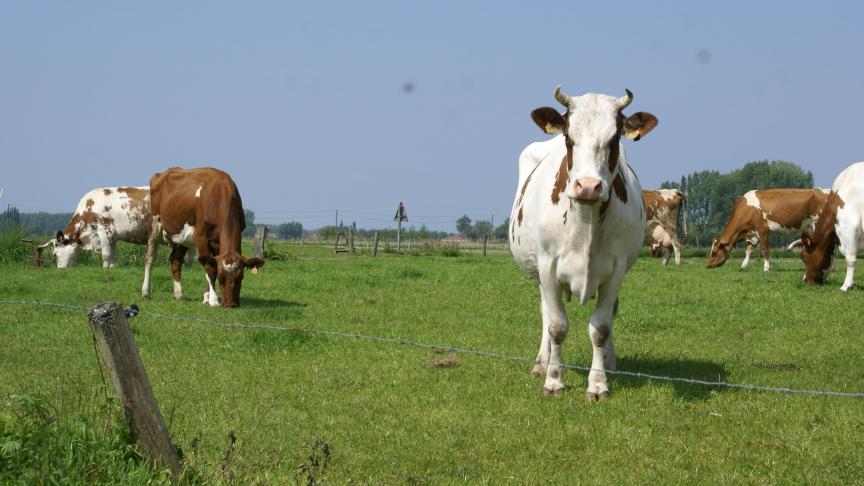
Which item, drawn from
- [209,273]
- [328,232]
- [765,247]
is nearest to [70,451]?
[209,273]

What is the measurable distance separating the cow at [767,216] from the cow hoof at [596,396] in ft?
60.0

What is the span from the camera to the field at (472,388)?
569 centimetres

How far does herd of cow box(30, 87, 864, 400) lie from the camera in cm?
721

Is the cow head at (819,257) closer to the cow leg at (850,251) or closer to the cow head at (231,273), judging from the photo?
the cow leg at (850,251)

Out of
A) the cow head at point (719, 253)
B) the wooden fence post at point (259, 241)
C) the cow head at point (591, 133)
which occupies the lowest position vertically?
the wooden fence post at point (259, 241)

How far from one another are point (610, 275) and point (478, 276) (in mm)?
11798

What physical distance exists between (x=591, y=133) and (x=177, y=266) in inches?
426

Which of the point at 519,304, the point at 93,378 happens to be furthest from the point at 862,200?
the point at 93,378

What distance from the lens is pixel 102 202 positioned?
2455 cm

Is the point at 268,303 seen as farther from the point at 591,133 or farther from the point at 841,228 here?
the point at 841,228

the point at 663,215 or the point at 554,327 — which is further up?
A: the point at 663,215

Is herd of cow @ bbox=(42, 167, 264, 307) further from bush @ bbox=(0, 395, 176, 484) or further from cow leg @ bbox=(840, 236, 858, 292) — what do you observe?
cow leg @ bbox=(840, 236, 858, 292)

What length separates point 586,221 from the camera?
7418mm

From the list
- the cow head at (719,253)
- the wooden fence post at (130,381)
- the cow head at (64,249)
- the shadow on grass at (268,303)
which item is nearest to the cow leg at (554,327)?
the wooden fence post at (130,381)
